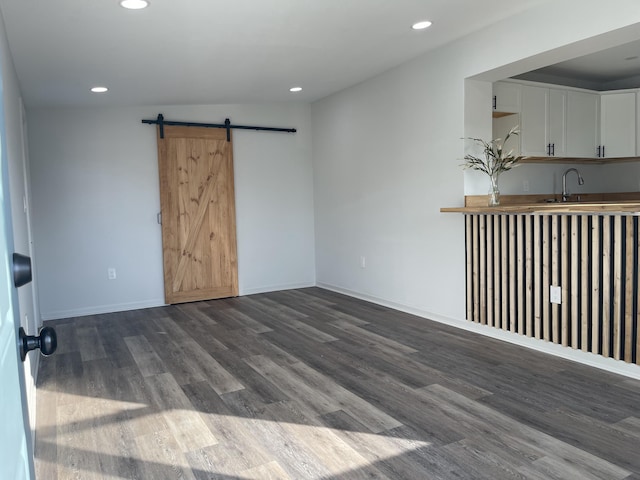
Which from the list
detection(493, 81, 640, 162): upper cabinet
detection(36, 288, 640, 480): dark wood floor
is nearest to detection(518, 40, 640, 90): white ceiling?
detection(493, 81, 640, 162): upper cabinet

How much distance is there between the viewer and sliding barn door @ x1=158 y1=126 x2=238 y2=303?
5750mm

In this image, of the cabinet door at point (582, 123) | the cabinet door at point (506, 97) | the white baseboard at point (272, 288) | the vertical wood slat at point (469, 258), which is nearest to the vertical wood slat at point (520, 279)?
the vertical wood slat at point (469, 258)

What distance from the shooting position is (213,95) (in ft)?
17.7

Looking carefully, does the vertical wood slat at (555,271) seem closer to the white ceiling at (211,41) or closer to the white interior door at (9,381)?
the white ceiling at (211,41)

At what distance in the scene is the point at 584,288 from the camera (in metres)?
3.33

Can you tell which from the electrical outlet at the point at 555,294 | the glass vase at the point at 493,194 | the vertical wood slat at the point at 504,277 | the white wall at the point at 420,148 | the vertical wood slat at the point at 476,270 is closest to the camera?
the white wall at the point at 420,148

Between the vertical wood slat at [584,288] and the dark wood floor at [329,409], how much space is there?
0.65 ft

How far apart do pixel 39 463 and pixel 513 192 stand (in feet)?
15.2

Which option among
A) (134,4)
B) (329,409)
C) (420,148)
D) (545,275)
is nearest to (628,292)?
(545,275)

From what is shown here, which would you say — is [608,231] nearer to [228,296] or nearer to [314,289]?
[314,289]

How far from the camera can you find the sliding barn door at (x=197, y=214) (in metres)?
5.75

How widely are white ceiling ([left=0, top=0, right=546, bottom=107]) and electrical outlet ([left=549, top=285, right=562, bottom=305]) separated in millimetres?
2008

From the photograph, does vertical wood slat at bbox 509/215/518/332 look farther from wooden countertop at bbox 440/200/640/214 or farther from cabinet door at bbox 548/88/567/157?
cabinet door at bbox 548/88/567/157

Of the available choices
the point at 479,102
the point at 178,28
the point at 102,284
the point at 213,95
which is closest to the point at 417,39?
the point at 479,102
